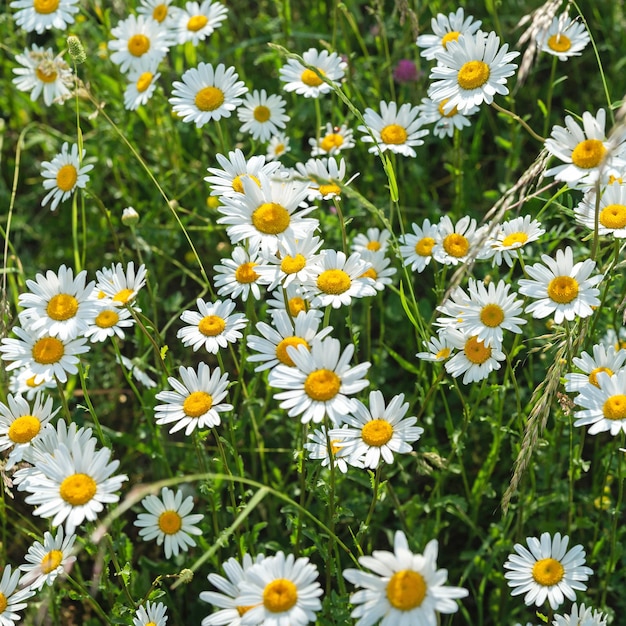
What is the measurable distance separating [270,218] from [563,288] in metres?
1.00

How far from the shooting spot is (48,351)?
2936 mm

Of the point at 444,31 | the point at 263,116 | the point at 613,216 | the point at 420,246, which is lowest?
the point at 613,216

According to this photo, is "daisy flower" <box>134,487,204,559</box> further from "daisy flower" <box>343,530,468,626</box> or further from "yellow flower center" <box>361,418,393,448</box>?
"daisy flower" <box>343,530,468,626</box>

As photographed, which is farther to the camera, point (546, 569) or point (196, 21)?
point (196, 21)

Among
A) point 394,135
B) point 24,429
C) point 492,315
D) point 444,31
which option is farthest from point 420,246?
point 24,429

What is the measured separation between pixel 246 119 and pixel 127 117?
914mm

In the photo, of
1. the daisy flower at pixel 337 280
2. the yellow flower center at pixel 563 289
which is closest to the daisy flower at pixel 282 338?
the daisy flower at pixel 337 280

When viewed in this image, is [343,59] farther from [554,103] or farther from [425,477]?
[425,477]

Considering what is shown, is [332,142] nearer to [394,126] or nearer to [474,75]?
[394,126]

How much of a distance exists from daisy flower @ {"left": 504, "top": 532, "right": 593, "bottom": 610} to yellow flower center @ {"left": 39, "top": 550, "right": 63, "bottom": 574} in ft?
4.71

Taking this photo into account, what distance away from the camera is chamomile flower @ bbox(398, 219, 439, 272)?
3.39 metres

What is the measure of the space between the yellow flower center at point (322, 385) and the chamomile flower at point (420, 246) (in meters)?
1.02

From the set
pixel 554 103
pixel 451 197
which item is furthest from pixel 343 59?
pixel 554 103

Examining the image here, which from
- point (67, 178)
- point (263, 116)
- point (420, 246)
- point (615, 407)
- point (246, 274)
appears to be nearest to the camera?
point (615, 407)
